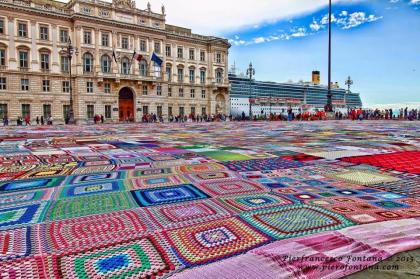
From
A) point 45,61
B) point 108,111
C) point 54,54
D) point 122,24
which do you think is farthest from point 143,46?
point 45,61

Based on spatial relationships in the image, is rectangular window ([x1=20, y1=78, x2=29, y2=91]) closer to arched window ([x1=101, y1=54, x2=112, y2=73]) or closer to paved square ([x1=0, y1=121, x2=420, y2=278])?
arched window ([x1=101, y1=54, x2=112, y2=73])

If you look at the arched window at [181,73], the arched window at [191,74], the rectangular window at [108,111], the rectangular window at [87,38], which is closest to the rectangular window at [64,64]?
the rectangular window at [87,38]

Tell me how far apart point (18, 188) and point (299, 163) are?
3.87 metres

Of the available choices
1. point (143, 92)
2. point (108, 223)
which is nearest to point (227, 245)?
point (108, 223)

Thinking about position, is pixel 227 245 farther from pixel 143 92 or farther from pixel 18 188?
pixel 143 92

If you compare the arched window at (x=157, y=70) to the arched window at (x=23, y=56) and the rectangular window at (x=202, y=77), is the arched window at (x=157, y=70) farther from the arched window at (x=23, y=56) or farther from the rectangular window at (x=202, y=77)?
the arched window at (x=23, y=56)

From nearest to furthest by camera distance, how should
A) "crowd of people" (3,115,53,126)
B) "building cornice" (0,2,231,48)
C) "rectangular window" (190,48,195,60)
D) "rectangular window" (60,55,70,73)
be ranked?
"crowd of people" (3,115,53,126) < "building cornice" (0,2,231,48) < "rectangular window" (60,55,70,73) < "rectangular window" (190,48,195,60)

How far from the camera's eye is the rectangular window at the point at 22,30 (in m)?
36.1

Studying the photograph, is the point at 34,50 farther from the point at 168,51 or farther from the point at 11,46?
the point at 168,51

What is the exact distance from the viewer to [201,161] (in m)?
5.38

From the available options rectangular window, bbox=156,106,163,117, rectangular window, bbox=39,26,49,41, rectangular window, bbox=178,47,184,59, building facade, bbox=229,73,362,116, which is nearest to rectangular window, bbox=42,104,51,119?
rectangular window, bbox=39,26,49,41

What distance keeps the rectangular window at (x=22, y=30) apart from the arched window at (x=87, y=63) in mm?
6624

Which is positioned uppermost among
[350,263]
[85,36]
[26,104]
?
[85,36]

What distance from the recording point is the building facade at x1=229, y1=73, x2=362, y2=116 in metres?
71.9
